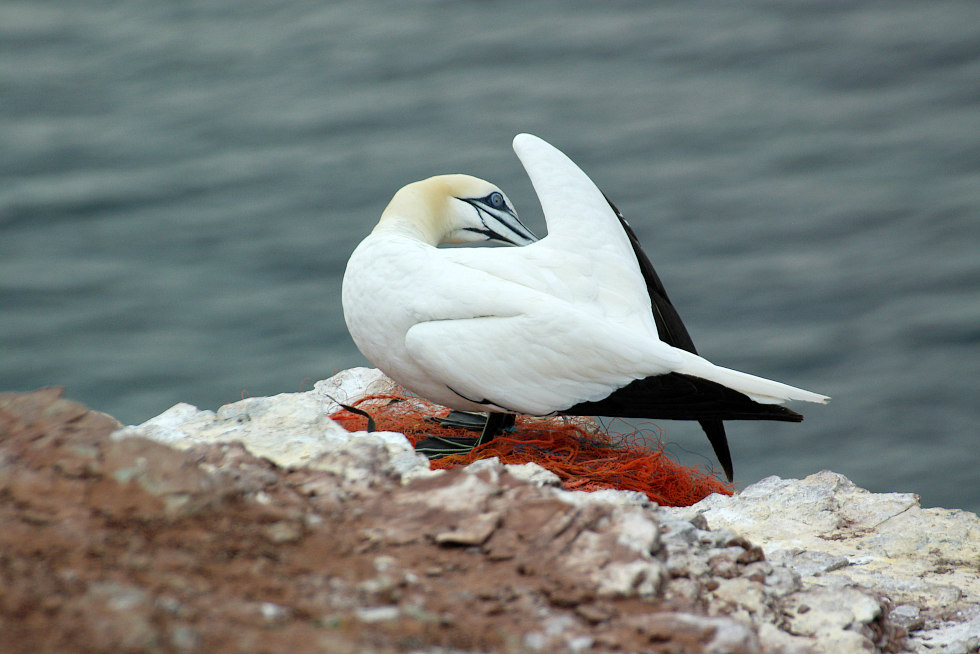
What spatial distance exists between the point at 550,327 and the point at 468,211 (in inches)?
47.4

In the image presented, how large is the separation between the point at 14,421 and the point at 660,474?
8.29 feet

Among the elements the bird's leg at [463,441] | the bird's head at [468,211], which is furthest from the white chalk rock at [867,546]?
the bird's head at [468,211]

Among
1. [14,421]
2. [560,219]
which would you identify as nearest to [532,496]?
[14,421]

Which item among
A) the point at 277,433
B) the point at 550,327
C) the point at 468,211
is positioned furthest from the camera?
the point at 468,211

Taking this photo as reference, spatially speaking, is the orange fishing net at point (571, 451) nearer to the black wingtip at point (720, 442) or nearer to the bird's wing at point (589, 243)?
the black wingtip at point (720, 442)

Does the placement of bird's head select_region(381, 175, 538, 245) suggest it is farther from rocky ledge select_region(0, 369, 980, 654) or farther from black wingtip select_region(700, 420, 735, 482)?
rocky ledge select_region(0, 369, 980, 654)

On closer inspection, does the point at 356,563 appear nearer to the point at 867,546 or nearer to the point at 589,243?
the point at 867,546

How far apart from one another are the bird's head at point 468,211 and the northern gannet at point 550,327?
0.35m

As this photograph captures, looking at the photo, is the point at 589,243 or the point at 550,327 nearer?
the point at 550,327

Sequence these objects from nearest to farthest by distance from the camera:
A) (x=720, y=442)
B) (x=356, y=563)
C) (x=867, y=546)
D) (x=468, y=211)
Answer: (x=356, y=563)
(x=867, y=546)
(x=720, y=442)
(x=468, y=211)

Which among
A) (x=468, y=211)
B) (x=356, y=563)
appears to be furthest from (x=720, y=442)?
(x=356, y=563)

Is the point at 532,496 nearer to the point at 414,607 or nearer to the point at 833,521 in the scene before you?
the point at 414,607

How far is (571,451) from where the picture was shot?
3908 mm

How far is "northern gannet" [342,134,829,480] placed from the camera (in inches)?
128
